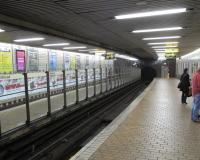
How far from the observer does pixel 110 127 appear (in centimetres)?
641

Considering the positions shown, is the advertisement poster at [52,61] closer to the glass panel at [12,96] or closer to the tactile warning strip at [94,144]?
the glass panel at [12,96]

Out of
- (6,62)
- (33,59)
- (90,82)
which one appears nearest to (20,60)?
(6,62)

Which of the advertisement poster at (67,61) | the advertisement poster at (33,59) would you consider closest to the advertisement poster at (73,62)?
the advertisement poster at (67,61)

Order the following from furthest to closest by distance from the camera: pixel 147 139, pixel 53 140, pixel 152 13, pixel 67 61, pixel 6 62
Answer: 1. pixel 67 61
2. pixel 6 62
3. pixel 53 140
4. pixel 152 13
5. pixel 147 139

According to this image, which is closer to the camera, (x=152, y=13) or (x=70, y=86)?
(x=152, y=13)

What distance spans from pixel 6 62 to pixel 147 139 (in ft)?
30.6

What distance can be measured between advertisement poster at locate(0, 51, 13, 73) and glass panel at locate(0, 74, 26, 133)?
464 cm

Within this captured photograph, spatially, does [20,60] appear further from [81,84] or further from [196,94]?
[196,94]

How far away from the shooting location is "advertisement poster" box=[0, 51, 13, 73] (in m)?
12.0

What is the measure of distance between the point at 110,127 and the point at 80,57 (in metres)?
15.5

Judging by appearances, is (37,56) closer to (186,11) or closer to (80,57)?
(80,57)

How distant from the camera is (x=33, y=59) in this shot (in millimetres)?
14766

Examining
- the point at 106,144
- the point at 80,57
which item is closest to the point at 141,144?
the point at 106,144

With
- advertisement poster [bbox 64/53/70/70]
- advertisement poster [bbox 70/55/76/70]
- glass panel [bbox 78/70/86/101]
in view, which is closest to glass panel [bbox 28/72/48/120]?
glass panel [bbox 78/70/86/101]
